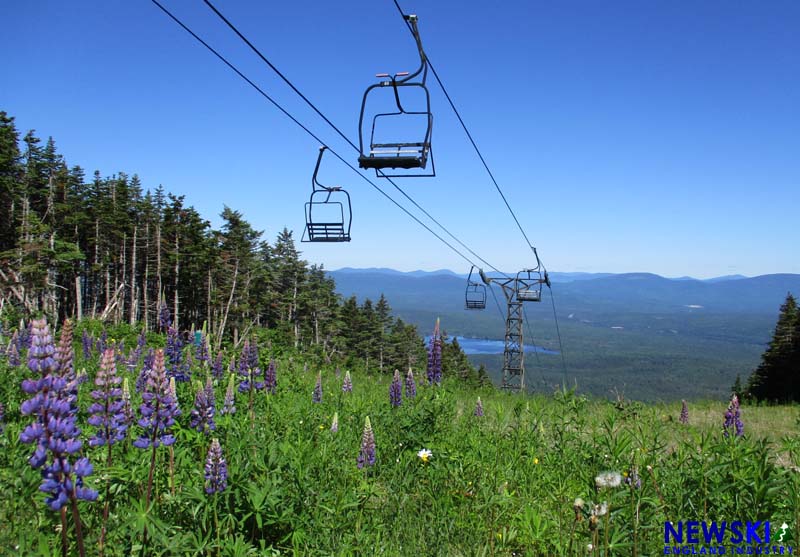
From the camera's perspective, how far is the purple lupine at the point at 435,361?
7000 mm

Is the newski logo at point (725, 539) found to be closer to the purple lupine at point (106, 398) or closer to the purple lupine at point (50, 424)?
the purple lupine at point (50, 424)

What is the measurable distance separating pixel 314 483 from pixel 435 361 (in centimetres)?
341

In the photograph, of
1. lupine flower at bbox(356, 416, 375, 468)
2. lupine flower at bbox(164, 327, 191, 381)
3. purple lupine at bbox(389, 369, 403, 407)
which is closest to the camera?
lupine flower at bbox(356, 416, 375, 468)

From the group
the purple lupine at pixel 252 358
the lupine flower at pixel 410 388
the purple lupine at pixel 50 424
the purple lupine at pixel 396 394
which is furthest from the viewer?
the lupine flower at pixel 410 388

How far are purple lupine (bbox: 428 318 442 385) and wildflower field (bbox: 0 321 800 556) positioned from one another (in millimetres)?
1128

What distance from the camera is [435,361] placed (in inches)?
279

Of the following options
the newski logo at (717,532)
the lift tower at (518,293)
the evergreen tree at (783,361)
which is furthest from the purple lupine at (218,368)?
the evergreen tree at (783,361)

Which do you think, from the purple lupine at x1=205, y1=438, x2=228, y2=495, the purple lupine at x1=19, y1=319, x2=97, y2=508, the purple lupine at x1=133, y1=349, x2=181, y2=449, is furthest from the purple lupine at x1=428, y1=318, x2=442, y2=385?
the purple lupine at x1=19, y1=319, x2=97, y2=508

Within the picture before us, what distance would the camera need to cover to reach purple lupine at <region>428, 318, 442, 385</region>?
700 centimetres

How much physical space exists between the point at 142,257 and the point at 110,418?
195 feet

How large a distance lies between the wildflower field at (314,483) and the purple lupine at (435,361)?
1.13 metres

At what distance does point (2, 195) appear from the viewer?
130ft

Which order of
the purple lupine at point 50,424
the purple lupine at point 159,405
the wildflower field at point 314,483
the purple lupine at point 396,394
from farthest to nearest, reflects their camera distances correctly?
the purple lupine at point 396,394, the purple lupine at point 159,405, the wildflower field at point 314,483, the purple lupine at point 50,424

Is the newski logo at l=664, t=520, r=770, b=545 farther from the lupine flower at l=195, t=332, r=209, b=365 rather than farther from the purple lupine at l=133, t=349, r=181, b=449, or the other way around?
the lupine flower at l=195, t=332, r=209, b=365
